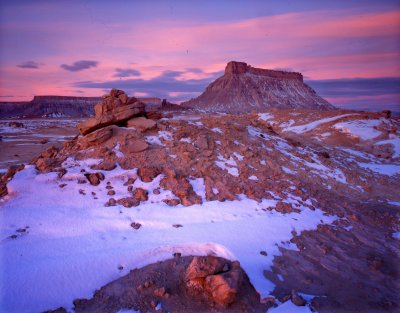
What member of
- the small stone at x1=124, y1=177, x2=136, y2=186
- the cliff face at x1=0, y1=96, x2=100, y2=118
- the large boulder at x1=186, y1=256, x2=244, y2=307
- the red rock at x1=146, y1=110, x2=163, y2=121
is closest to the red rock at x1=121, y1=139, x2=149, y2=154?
the small stone at x1=124, y1=177, x2=136, y2=186

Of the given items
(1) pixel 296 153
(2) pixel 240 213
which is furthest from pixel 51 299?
(1) pixel 296 153

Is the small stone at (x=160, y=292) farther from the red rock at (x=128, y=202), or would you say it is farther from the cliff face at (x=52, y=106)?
the cliff face at (x=52, y=106)

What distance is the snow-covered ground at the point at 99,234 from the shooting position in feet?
13.2

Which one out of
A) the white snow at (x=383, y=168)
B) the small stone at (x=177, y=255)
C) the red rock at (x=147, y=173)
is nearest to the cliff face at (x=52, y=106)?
the white snow at (x=383, y=168)

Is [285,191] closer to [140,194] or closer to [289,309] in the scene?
[140,194]

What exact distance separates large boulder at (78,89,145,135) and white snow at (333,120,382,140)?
15077 mm

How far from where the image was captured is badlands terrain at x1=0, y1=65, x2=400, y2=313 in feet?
12.9

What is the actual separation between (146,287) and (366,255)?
3.91 m

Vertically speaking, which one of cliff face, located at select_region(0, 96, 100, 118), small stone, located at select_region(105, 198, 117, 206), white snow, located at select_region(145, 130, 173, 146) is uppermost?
cliff face, located at select_region(0, 96, 100, 118)

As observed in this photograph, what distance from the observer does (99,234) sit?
5059 mm

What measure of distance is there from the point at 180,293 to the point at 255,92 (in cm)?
8845

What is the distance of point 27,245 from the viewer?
4668mm

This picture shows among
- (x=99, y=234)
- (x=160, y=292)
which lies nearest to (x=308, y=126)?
(x=99, y=234)

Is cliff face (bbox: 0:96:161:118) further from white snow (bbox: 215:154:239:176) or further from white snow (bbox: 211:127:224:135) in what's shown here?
white snow (bbox: 215:154:239:176)
